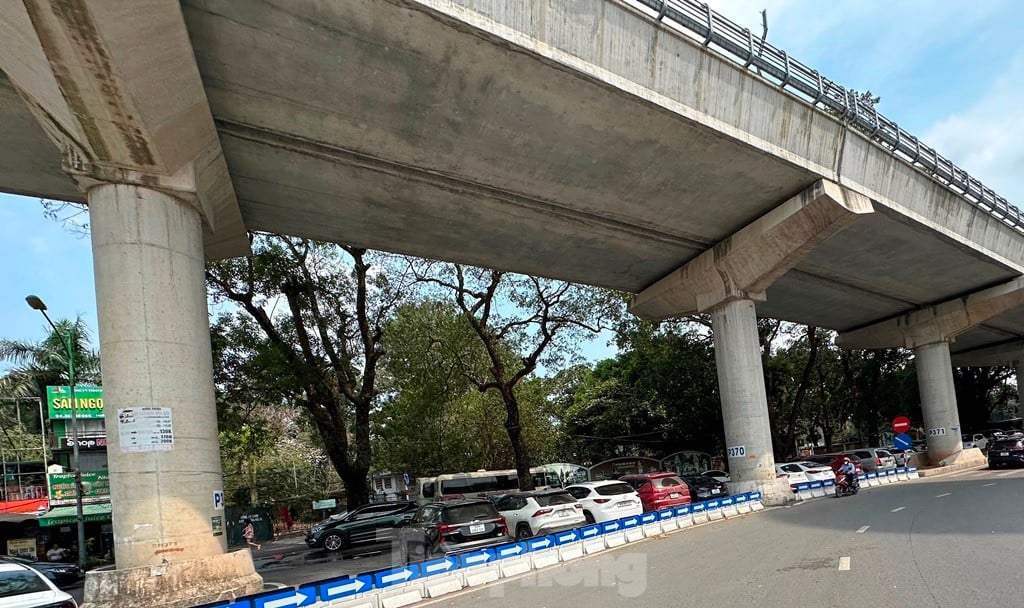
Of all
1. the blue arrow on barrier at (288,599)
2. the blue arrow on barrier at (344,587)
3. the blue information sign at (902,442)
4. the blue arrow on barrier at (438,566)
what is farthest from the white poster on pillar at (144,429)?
the blue information sign at (902,442)

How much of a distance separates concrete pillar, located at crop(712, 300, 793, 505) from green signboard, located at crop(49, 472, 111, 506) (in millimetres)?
26240

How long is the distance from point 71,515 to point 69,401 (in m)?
7.44

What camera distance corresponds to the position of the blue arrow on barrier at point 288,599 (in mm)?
8369

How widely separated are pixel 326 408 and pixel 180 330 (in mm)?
15450

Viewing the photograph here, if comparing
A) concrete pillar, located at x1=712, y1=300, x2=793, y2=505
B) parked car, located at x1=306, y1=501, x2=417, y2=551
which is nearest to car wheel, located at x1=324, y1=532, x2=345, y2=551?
parked car, located at x1=306, y1=501, x2=417, y2=551

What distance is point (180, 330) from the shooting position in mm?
11328

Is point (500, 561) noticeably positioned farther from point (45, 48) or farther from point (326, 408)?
point (326, 408)

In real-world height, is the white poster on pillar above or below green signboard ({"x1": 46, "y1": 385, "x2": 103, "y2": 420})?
below

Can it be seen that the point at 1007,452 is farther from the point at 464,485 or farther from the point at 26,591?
the point at 26,591

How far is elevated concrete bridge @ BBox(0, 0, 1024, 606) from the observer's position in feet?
34.3

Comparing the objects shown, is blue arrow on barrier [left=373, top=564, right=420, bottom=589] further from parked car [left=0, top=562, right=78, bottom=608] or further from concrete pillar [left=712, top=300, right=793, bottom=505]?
concrete pillar [left=712, top=300, right=793, bottom=505]

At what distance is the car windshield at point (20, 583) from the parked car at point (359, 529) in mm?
13377

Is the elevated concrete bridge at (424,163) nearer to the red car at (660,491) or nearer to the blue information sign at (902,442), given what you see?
the red car at (660,491)

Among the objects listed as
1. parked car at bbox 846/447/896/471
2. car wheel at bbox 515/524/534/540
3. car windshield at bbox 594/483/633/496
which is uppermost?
car windshield at bbox 594/483/633/496
